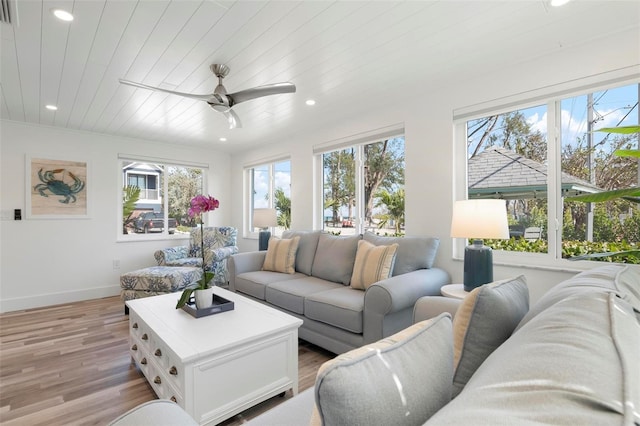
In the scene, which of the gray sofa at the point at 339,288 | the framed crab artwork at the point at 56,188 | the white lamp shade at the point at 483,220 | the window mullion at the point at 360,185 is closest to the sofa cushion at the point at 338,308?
the gray sofa at the point at 339,288

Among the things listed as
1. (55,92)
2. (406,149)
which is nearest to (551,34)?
(406,149)

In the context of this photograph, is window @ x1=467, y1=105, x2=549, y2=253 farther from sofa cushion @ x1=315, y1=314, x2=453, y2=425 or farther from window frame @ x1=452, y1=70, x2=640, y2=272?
sofa cushion @ x1=315, y1=314, x2=453, y2=425

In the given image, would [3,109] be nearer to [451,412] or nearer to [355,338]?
[355,338]

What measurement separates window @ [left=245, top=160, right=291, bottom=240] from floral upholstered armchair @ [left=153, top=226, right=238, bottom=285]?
727mm

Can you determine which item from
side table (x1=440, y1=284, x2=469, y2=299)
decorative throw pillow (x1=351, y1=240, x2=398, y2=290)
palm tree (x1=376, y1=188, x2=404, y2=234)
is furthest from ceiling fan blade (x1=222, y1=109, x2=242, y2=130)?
side table (x1=440, y1=284, x2=469, y2=299)

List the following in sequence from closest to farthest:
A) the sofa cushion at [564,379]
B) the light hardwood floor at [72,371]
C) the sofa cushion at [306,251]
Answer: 1. the sofa cushion at [564,379]
2. the light hardwood floor at [72,371]
3. the sofa cushion at [306,251]

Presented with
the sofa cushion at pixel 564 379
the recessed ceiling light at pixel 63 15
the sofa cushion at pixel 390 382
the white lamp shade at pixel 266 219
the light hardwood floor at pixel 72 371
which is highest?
the recessed ceiling light at pixel 63 15

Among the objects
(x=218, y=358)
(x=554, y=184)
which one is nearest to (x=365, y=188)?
(x=554, y=184)

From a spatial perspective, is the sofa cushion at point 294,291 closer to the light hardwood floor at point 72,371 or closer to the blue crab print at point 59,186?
the light hardwood floor at point 72,371

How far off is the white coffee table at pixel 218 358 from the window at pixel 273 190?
8.65ft

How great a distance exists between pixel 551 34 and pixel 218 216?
5.09m

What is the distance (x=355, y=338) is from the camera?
7.20 ft

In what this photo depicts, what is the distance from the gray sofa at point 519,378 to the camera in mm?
390

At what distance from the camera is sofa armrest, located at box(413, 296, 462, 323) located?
1396 mm
